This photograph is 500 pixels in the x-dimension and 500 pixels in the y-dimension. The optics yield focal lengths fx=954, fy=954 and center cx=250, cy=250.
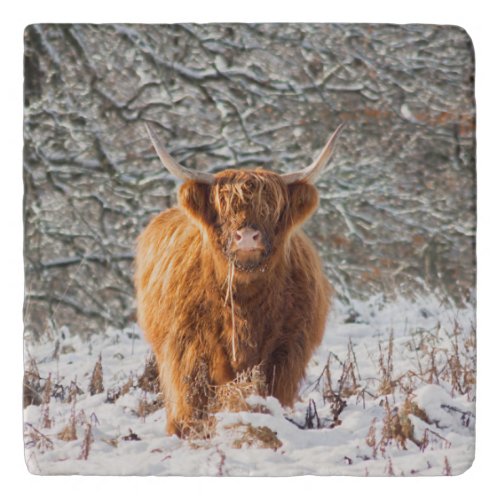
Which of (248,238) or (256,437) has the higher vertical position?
(248,238)

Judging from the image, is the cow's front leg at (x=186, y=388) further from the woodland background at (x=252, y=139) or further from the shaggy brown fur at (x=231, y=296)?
the woodland background at (x=252, y=139)

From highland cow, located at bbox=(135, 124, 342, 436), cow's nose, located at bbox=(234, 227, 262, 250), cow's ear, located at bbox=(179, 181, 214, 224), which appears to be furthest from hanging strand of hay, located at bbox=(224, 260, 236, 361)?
cow's ear, located at bbox=(179, 181, 214, 224)

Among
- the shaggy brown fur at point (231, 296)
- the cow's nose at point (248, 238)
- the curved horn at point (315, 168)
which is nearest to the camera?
the cow's nose at point (248, 238)

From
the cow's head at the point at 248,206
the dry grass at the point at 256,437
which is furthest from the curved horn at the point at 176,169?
the dry grass at the point at 256,437

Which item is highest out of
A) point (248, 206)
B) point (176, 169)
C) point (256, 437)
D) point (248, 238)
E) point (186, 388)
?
point (176, 169)

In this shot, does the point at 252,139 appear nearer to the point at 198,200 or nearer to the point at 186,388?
the point at 198,200

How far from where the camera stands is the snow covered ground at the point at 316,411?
185 inches

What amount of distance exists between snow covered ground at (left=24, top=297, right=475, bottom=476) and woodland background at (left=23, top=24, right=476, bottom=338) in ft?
0.47

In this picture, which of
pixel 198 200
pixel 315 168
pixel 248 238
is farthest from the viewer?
pixel 315 168

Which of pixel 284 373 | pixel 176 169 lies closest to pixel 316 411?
pixel 284 373

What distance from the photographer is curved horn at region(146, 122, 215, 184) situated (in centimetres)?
464

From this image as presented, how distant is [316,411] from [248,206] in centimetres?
109

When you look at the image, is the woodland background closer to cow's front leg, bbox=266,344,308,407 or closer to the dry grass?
cow's front leg, bbox=266,344,308,407

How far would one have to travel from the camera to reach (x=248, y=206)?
4.52 metres
